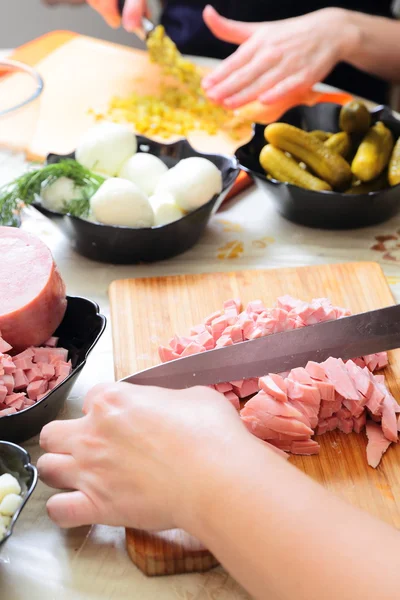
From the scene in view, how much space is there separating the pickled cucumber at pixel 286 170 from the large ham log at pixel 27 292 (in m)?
0.72

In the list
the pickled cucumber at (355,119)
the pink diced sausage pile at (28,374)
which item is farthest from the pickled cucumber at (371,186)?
the pink diced sausage pile at (28,374)

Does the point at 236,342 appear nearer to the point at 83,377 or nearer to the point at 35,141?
the point at 83,377

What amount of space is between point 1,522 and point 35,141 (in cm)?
150

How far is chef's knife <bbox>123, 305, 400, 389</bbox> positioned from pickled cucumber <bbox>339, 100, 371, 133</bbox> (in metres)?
0.71

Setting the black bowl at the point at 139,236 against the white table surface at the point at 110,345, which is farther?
the black bowl at the point at 139,236

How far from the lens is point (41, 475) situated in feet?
3.46

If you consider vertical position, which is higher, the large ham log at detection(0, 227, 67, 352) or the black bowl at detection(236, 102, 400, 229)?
the large ham log at detection(0, 227, 67, 352)

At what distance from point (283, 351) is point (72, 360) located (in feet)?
1.26

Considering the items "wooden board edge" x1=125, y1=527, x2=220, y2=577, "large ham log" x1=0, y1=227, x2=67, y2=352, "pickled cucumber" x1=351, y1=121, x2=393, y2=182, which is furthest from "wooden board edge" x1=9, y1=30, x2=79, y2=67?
"wooden board edge" x1=125, y1=527, x2=220, y2=577

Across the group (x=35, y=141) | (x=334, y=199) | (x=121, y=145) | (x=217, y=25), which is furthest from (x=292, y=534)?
(x=217, y=25)

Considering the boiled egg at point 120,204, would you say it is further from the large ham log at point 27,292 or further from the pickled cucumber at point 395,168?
the pickled cucumber at point 395,168

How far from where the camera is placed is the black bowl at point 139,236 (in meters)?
1.60

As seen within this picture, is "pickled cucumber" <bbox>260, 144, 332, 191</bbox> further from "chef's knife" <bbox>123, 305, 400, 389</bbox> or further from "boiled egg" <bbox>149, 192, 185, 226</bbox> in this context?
"chef's knife" <bbox>123, 305, 400, 389</bbox>

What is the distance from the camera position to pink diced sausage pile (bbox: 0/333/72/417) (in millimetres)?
1121
